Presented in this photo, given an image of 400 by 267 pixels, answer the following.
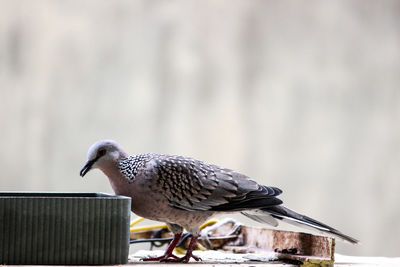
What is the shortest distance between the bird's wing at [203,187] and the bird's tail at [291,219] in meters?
0.05

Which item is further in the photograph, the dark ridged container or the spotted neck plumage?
the spotted neck plumage

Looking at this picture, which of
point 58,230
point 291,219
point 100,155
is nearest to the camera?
point 58,230

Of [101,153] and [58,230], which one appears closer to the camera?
[58,230]

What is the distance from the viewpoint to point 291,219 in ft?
5.88

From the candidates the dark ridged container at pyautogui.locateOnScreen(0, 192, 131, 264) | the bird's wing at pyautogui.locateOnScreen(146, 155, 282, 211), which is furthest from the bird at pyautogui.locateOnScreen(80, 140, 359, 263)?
the dark ridged container at pyautogui.locateOnScreen(0, 192, 131, 264)

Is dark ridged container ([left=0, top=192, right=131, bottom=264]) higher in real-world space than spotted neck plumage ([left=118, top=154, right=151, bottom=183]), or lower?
lower

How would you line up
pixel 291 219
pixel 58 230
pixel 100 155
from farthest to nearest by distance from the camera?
pixel 291 219 → pixel 100 155 → pixel 58 230

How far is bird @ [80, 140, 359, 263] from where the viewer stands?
165 centimetres

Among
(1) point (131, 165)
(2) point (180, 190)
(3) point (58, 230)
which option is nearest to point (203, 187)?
(2) point (180, 190)

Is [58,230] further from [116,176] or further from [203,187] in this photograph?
[203,187]

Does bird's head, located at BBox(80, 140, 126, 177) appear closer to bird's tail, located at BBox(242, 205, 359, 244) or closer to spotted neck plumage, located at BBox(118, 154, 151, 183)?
spotted neck plumage, located at BBox(118, 154, 151, 183)

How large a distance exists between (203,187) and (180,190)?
8 centimetres

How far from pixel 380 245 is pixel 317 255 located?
2291mm

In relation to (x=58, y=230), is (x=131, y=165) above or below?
above
